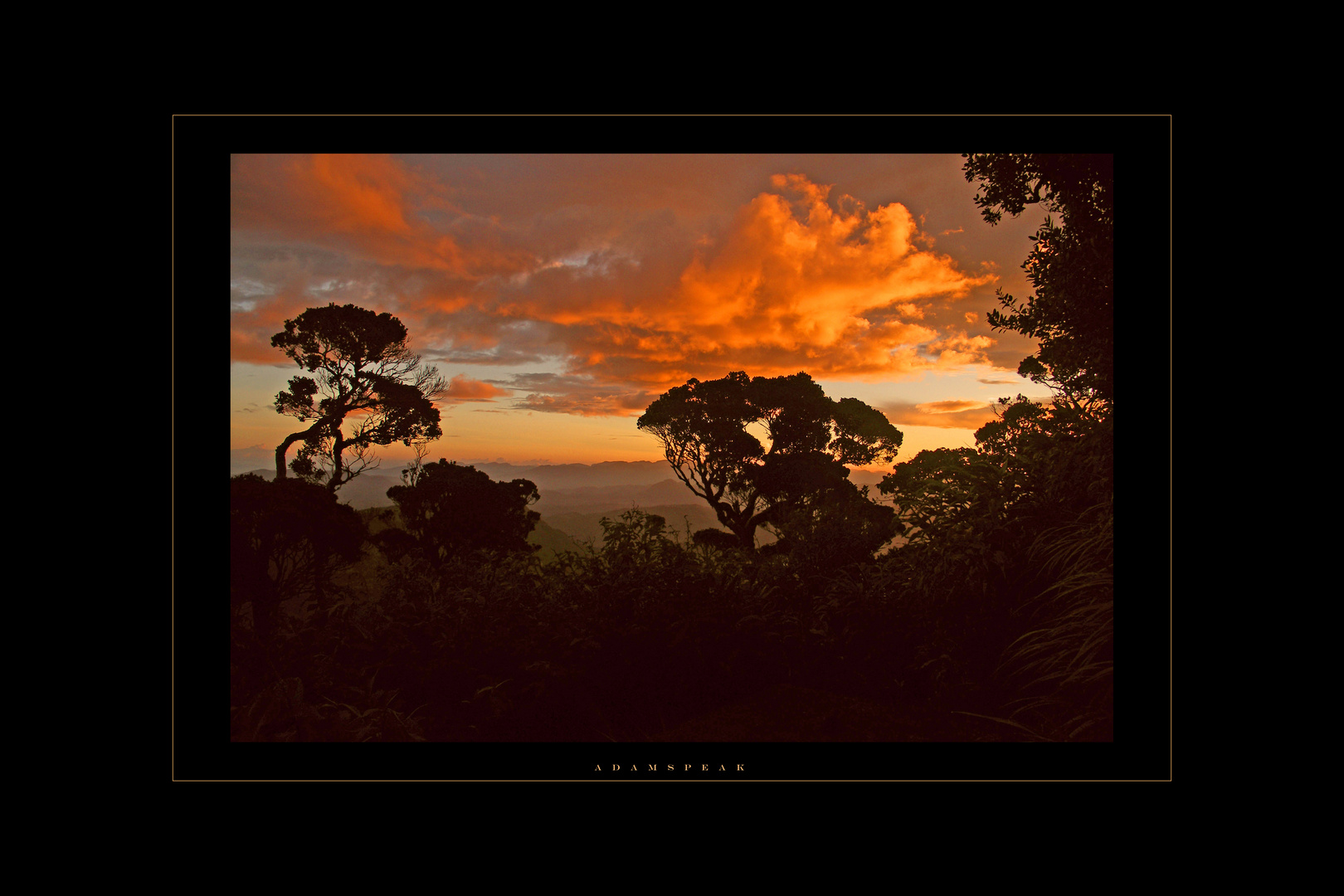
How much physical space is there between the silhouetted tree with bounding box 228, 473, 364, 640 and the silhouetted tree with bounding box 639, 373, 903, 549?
5.95 feet

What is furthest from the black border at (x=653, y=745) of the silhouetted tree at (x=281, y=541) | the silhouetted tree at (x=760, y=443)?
the silhouetted tree at (x=760, y=443)

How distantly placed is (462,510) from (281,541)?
887 mm

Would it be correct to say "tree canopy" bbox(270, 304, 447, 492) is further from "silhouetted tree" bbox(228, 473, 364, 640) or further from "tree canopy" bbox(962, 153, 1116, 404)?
"tree canopy" bbox(962, 153, 1116, 404)

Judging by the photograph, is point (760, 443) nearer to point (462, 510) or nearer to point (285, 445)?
point (462, 510)

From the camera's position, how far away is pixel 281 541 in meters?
2.64

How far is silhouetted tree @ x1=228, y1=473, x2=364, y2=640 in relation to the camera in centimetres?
249

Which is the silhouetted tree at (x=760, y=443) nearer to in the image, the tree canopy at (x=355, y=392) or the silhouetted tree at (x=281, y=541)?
the tree canopy at (x=355, y=392)

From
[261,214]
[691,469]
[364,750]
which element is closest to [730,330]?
[691,469]

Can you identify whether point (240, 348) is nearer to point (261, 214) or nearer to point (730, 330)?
point (261, 214)

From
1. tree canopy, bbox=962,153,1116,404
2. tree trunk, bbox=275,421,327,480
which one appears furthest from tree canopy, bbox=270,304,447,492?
tree canopy, bbox=962,153,1116,404

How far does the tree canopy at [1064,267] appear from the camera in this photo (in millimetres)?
2635

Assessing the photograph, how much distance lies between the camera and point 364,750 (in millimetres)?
2170

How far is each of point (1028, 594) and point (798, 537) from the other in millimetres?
1228

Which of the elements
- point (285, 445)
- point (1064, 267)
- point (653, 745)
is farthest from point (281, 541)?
point (1064, 267)
